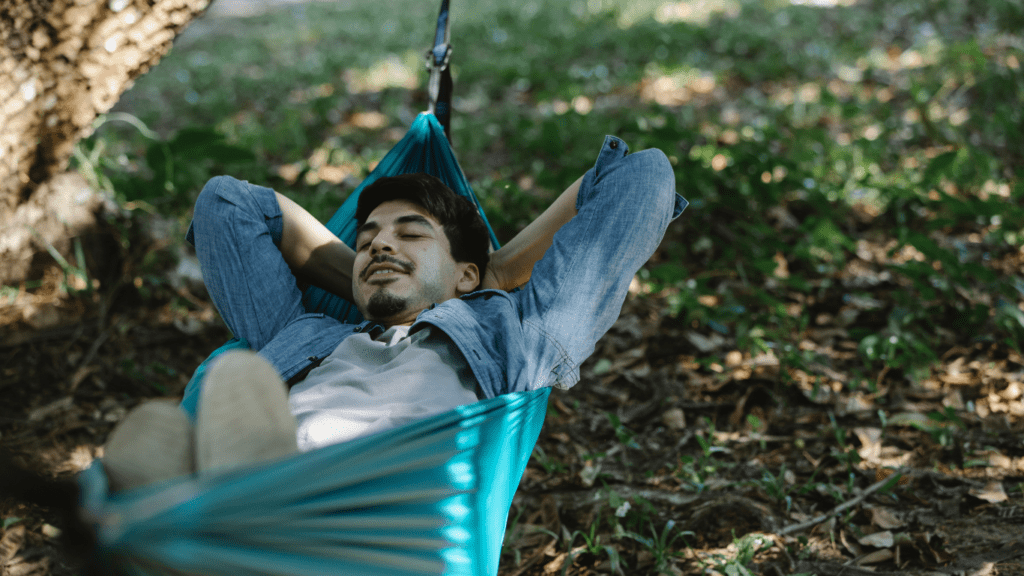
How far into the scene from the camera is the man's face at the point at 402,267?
157 centimetres

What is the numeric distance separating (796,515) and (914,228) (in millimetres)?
1715

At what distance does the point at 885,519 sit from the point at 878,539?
0.08 metres

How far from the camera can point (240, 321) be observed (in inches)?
62.6

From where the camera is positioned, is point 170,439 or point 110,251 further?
point 110,251

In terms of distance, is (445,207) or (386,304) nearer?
(386,304)

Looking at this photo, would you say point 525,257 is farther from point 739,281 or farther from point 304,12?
point 304,12

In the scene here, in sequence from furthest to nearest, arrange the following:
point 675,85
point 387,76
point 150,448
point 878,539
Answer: point 387,76 < point 675,85 < point 878,539 < point 150,448

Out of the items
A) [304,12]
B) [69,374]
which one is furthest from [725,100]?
[304,12]

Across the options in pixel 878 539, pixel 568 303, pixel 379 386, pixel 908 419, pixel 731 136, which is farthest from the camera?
pixel 731 136

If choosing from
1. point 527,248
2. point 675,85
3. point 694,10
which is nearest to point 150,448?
point 527,248

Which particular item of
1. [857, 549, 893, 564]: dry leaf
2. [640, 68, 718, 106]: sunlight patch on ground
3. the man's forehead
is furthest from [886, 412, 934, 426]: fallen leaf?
[640, 68, 718, 106]: sunlight patch on ground

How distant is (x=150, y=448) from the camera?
0.86 metres

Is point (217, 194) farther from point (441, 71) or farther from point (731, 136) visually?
point (731, 136)

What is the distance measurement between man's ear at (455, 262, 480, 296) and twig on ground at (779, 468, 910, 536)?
3.06 ft
